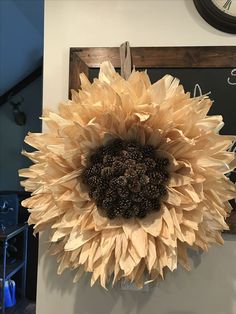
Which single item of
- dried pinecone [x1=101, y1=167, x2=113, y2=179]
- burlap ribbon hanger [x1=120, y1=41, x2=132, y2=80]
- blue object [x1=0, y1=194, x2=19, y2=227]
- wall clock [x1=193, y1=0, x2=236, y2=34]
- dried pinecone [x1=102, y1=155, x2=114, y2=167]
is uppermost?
wall clock [x1=193, y1=0, x2=236, y2=34]

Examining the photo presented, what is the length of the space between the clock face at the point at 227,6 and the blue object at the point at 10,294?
2.32 metres

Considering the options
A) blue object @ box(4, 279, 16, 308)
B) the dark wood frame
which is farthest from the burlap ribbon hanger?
blue object @ box(4, 279, 16, 308)

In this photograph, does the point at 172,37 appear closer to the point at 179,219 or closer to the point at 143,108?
the point at 143,108

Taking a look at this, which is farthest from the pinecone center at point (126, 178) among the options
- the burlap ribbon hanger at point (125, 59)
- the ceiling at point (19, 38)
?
the ceiling at point (19, 38)

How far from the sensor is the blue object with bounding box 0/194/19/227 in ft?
7.85

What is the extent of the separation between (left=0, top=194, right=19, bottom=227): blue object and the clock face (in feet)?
6.36

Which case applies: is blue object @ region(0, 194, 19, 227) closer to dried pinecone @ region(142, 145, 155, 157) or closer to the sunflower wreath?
the sunflower wreath

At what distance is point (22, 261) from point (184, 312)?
6.71 feet

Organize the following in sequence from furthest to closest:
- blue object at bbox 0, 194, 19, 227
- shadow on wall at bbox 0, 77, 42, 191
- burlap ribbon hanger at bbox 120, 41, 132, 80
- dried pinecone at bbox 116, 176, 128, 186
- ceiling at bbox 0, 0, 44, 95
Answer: shadow on wall at bbox 0, 77, 42, 191 < blue object at bbox 0, 194, 19, 227 < ceiling at bbox 0, 0, 44, 95 < burlap ribbon hanger at bbox 120, 41, 132, 80 < dried pinecone at bbox 116, 176, 128, 186

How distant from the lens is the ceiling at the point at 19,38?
6.36 feet

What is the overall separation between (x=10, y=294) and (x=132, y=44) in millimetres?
2283

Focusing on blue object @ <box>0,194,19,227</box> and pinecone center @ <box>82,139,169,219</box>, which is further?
blue object @ <box>0,194,19,227</box>

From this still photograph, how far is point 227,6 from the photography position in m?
0.93

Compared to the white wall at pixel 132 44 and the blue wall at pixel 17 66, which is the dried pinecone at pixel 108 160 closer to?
the white wall at pixel 132 44
